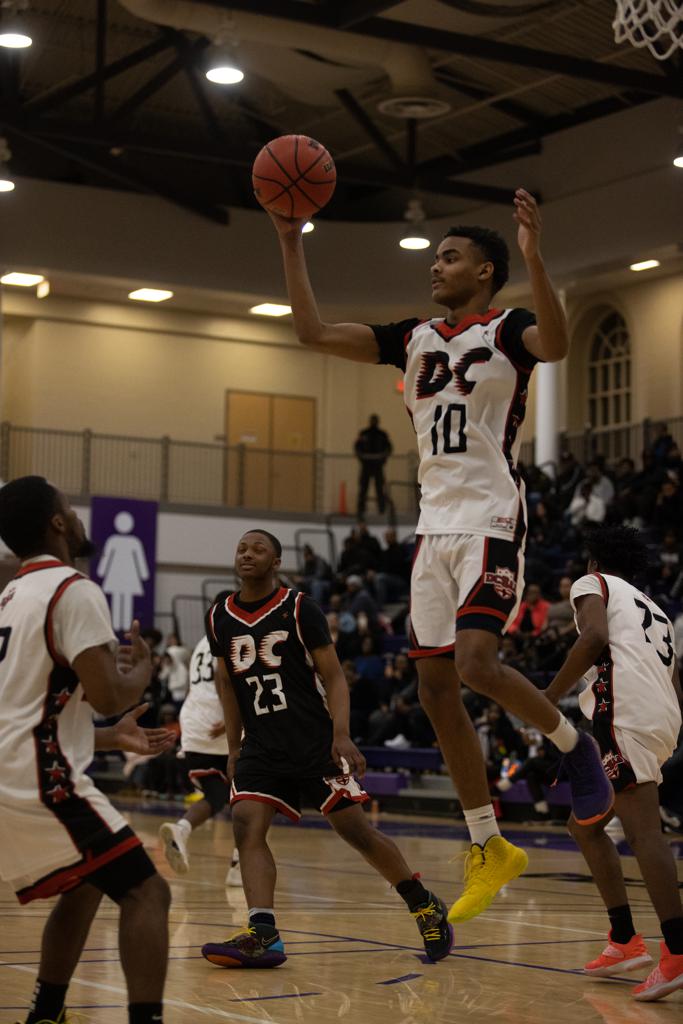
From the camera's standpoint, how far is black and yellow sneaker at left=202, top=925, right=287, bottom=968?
5785 mm

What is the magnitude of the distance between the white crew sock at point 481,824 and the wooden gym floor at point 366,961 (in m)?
0.51

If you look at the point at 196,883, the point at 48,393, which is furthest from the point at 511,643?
the point at 48,393

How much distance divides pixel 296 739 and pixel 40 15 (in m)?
17.5

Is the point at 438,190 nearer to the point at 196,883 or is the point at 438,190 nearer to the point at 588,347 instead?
the point at 588,347

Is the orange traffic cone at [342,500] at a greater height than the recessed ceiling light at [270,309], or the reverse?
the recessed ceiling light at [270,309]

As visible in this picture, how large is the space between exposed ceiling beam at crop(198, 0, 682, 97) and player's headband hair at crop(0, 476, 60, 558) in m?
13.4

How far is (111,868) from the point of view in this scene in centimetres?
385

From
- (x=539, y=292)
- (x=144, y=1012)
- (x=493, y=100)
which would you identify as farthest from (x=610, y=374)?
(x=144, y=1012)

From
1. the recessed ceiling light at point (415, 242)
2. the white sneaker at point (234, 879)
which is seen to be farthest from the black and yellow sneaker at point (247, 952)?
the recessed ceiling light at point (415, 242)

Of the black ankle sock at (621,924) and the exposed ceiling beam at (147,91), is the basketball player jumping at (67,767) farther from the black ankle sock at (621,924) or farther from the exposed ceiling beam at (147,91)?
the exposed ceiling beam at (147,91)

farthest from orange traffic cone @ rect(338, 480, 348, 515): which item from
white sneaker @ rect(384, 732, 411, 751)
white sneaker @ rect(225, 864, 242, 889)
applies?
white sneaker @ rect(225, 864, 242, 889)

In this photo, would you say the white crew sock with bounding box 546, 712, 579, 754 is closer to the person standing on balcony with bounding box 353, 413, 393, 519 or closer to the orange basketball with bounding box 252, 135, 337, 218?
the orange basketball with bounding box 252, 135, 337, 218

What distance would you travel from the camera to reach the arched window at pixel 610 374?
1069 inches

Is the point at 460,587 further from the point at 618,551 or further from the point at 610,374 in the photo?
the point at 610,374
